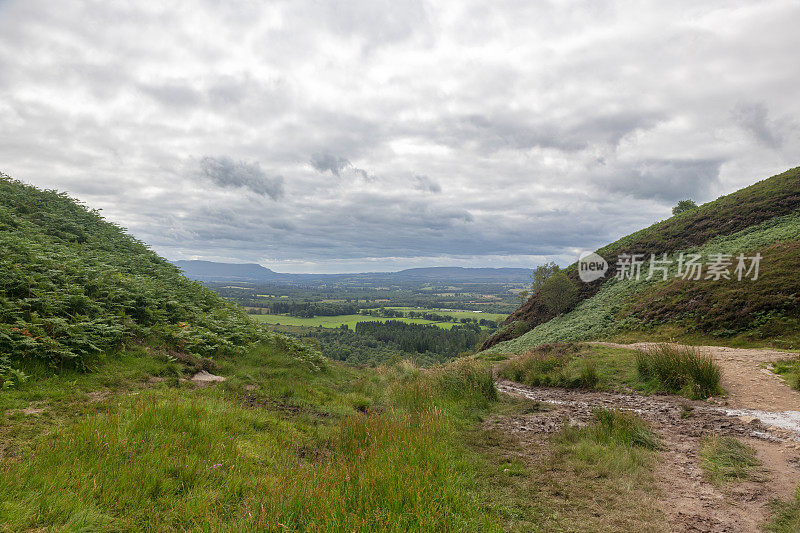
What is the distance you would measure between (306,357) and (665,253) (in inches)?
1735

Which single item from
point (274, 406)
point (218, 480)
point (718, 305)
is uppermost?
point (718, 305)

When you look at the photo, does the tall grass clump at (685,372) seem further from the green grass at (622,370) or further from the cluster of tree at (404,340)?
the cluster of tree at (404,340)

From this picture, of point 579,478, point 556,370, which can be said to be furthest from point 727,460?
point 556,370

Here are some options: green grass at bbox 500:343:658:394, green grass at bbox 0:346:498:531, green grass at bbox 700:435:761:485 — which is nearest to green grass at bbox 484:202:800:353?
green grass at bbox 500:343:658:394

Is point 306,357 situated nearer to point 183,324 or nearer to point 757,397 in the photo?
point 183,324

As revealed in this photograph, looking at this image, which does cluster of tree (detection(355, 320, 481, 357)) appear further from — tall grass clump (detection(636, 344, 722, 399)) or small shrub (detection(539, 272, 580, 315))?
tall grass clump (detection(636, 344, 722, 399))

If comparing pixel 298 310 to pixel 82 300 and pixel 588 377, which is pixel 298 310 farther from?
pixel 588 377

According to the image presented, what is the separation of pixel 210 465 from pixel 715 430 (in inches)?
389

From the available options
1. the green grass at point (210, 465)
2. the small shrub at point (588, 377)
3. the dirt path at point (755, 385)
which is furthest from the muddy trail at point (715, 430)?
the green grass at point (210, 465)

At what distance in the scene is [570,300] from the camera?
1667 inches

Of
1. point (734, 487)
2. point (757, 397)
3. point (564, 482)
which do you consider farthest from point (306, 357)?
point (757, 397)

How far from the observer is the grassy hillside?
19.8 metres

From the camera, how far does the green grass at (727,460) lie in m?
4.95

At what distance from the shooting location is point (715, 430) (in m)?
7.01
